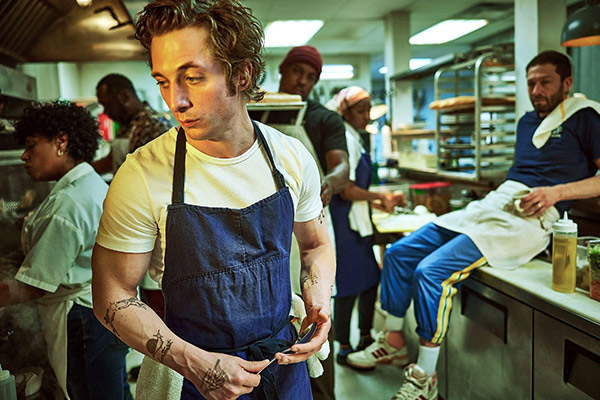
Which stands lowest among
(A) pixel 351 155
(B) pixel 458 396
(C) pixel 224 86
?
(B) pixel 458 396

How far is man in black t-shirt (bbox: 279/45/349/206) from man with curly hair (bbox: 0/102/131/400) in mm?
1146

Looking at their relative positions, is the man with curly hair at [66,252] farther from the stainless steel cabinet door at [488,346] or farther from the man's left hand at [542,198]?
the man's left hand at [542,198]

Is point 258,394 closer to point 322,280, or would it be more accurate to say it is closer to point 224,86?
point 322,280

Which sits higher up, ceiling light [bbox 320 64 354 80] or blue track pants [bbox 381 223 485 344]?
ceiling light [bbox 320 64 354 80]

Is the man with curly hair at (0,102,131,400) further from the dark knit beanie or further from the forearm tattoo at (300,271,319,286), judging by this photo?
the dark knit beanie

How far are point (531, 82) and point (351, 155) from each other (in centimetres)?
105

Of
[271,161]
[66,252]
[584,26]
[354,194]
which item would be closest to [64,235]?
[66,252]

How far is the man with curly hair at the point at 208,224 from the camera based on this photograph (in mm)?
1002

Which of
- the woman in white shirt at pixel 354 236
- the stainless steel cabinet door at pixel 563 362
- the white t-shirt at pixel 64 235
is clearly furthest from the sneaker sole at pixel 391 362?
the white t-shirt at pixel 64 235

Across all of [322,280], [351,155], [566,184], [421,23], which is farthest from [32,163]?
[421,23]

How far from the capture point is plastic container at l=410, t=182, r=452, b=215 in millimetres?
3787

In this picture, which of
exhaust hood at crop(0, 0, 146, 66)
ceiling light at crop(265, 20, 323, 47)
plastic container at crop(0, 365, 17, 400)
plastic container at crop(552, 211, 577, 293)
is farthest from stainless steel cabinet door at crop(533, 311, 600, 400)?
ceiling light at crop(265, 20, 323, 47)

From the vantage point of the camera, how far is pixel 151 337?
3.27 ft

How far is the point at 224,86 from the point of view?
1047 mm
